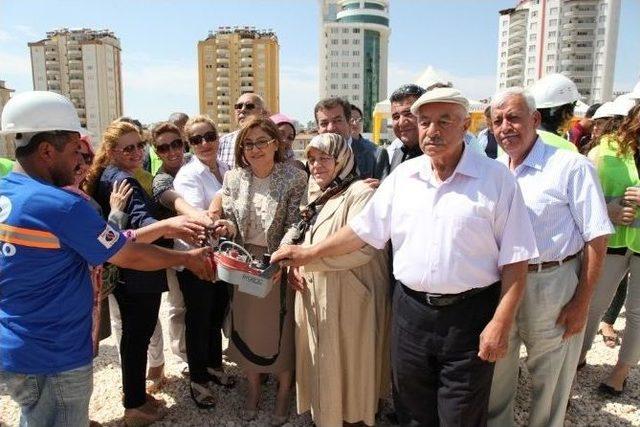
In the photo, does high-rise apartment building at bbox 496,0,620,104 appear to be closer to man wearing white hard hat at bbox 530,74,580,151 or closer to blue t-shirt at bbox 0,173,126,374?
man wearing white hard hat at bbox 530,74,580,151

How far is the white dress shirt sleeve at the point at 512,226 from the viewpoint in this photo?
7.22 ft

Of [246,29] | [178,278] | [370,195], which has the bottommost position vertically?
[178,278]

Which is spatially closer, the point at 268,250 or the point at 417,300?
the point at 417,300

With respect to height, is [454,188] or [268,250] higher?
[454,188]

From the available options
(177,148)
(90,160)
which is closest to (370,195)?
(177,148)

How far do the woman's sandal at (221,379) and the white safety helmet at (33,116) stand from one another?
261 centimetres

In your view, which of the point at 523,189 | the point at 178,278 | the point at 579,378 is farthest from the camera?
the point at 579,378

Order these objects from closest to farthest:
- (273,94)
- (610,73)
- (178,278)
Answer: (178,278) → (610,73) → (273,94)

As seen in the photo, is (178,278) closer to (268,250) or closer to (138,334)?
(138,334)

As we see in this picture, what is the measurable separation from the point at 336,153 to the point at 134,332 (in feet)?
6.28

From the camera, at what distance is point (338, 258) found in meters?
2.83

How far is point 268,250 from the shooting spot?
3.17 m

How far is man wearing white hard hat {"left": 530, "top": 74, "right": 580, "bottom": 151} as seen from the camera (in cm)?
299

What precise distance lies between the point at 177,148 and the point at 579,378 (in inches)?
161
